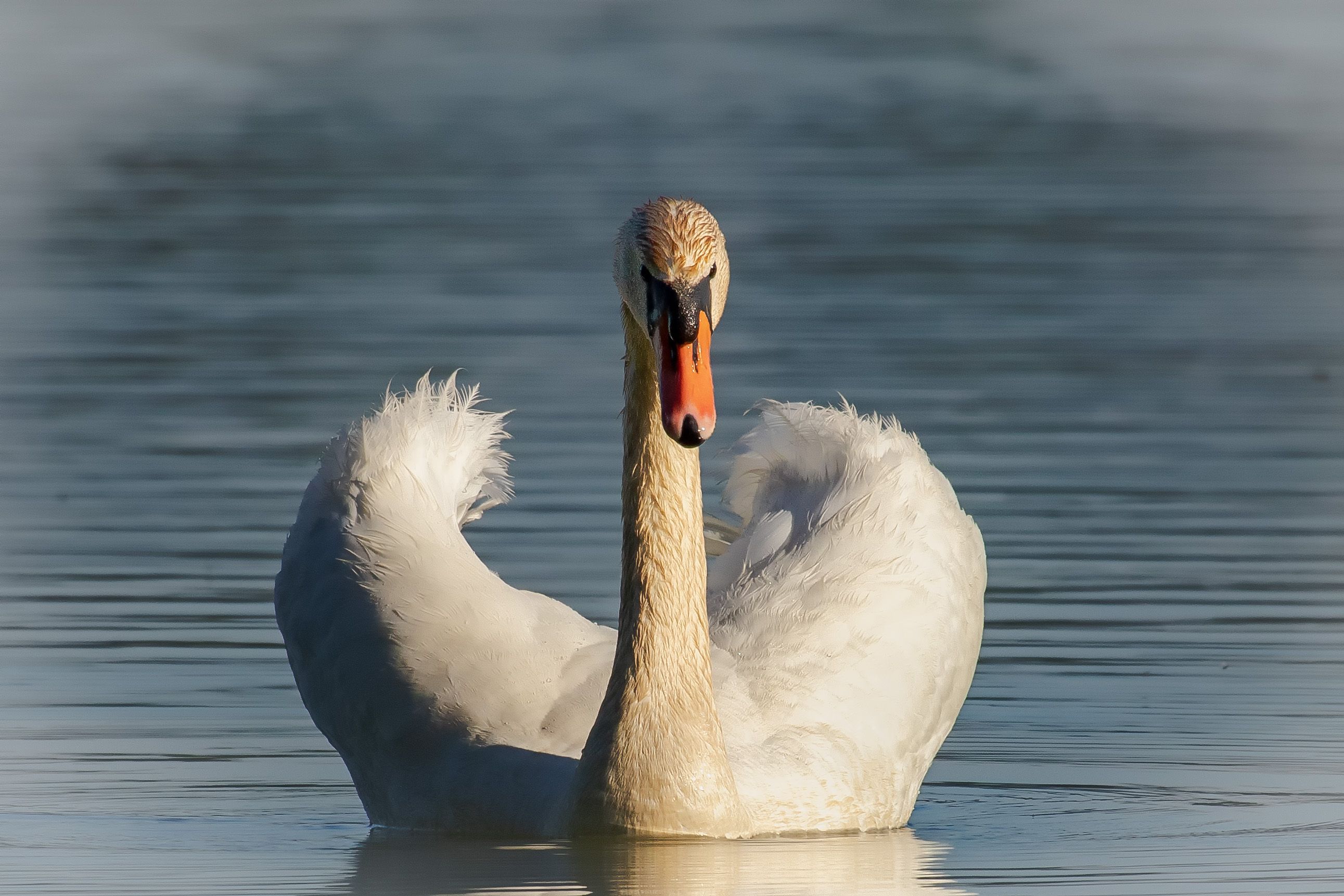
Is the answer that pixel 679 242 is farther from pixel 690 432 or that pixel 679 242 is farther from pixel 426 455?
pixel 426 455

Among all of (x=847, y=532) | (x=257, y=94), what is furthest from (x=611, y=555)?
(x=257, y=94)

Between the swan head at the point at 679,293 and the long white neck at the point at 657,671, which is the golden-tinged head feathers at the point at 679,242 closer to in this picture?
the swan head at the point at 679,293

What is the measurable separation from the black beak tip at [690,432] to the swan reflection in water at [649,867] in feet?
3.78

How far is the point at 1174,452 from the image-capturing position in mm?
14820

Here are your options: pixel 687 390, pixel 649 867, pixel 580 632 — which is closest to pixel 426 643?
pixel 580 632

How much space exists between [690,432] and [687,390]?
0.49 feet

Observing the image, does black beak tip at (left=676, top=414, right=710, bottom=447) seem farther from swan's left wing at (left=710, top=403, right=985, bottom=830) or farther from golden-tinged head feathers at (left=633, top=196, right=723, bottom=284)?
swan's left wing at (left=710, top=403, right=985, bottom=830)

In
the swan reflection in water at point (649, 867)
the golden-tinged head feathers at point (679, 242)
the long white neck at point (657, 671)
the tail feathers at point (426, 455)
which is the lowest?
the swan reflection in water at point (649, 867)

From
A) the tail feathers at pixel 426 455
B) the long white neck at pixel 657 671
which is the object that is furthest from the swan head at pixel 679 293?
the tail feathers at pixel 426 455

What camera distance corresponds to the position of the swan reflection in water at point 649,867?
7152mm

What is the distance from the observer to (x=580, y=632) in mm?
8586

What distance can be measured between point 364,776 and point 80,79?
32499 mm

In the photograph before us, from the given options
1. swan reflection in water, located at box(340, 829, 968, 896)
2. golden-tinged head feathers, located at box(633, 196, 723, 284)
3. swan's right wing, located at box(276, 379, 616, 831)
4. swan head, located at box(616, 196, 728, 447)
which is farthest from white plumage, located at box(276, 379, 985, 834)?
golden-tinged head feathers, located at box(633, 196, 723, 284)

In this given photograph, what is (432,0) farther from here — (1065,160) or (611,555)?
(611,555)
